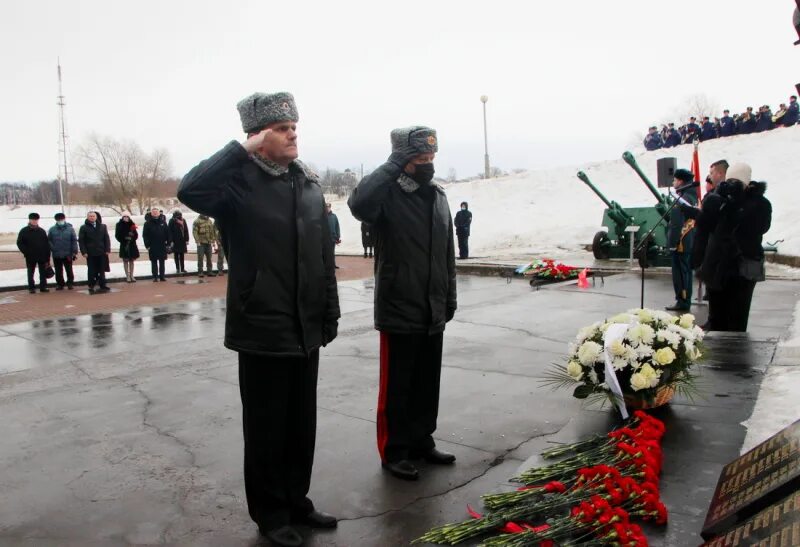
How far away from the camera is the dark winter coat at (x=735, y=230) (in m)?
6.61

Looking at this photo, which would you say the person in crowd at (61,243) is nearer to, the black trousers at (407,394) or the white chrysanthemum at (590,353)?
the black trousers at (407,394)

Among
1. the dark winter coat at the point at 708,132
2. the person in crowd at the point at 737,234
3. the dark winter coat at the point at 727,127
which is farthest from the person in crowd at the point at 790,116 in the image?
the person in crowd at the point at 737,234

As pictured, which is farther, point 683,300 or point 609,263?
point 609,263

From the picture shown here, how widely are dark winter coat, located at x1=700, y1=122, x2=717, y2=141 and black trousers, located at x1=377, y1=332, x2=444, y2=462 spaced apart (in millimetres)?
38070

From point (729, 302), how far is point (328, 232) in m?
5.39

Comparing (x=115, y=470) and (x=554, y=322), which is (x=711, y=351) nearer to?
(x=554, y=322)

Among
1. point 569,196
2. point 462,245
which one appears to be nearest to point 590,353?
point 462,245

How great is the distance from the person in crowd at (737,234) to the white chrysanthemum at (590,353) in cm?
318

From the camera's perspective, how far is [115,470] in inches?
160

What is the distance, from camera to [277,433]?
310cm

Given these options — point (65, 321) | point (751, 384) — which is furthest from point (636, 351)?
point (65, 321)

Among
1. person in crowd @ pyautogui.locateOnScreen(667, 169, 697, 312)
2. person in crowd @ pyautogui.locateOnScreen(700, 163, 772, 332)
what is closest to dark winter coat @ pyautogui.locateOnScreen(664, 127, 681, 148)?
person in crowd @ pyautogui.locateOnScreen(667, 169, 697, 312)

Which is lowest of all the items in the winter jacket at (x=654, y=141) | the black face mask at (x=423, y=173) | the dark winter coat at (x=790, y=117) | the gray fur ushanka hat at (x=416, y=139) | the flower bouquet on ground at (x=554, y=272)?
the flower bouquet on ground at (x=554, y=272)

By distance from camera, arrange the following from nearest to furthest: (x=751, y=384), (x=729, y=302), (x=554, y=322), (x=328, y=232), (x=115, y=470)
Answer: (x=328, y=232) < (x=115, y=470) < (x=751, y=384) < (x=729, y=302) < (x=554, y=322)
